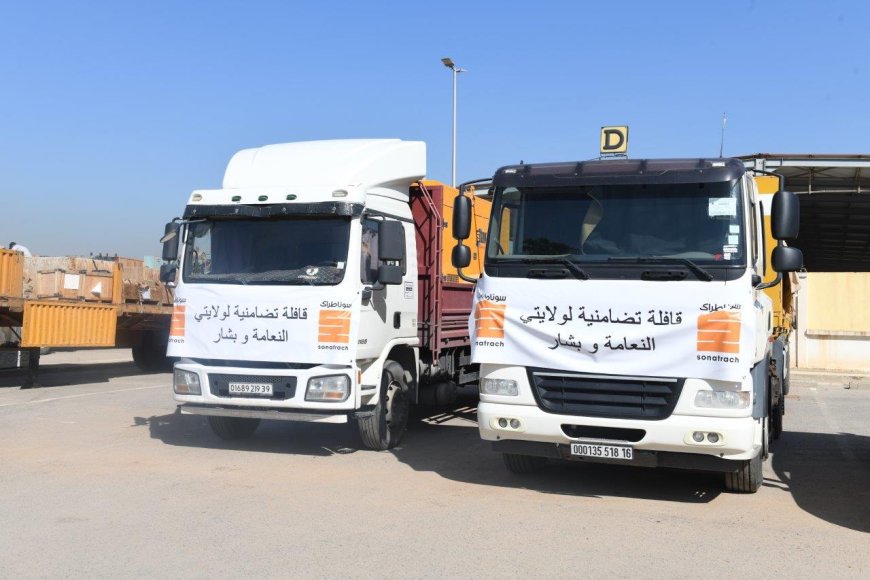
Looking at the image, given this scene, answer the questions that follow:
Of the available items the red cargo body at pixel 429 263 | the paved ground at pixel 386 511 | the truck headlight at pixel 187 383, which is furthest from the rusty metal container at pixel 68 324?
the red cargo body at pixel 429 263

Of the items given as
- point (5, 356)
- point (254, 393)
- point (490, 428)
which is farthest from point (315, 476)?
point (5, 356)

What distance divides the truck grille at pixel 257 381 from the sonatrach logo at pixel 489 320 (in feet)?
7.26

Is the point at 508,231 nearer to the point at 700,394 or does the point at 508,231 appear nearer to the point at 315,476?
the point at 700,394

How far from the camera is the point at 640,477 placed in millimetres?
8352

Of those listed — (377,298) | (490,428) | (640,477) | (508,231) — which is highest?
(508,231)

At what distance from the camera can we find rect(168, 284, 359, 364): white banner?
8.54m

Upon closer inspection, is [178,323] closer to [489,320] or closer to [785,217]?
[489,320]

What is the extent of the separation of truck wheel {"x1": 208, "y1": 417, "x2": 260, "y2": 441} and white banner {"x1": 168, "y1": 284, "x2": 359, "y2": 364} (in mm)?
1134

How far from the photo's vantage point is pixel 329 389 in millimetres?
8500

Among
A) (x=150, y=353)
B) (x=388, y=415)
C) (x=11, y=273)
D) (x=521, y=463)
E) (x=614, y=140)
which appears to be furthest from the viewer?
(x=150, y=353)

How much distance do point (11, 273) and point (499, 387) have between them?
1110 cm

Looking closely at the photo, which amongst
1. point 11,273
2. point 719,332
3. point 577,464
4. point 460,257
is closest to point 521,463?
point 577,464

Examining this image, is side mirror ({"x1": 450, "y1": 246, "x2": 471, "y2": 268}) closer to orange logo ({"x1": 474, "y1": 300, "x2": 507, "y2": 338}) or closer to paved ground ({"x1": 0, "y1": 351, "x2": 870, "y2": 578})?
orange logo ({"x1": 474, "y1": 300, "x2": 507, "y2": 338})

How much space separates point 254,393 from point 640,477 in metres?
3.90
